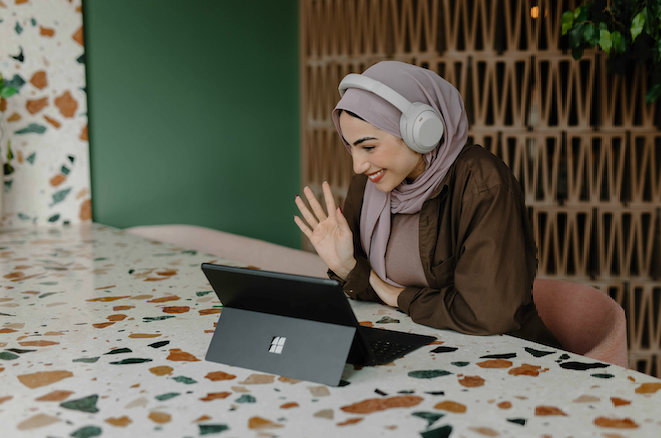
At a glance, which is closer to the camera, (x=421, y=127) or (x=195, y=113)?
(x=421, y=127)

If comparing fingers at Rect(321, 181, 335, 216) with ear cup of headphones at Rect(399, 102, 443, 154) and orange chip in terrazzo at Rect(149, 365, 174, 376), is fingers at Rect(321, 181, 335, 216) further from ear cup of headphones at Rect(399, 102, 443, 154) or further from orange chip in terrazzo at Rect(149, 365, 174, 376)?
orange chip in terrazzo at Rect(149, 365, 174, 376)

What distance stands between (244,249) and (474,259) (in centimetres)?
184

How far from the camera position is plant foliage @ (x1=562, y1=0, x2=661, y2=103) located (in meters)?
2.12

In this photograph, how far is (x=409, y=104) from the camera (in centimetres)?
130

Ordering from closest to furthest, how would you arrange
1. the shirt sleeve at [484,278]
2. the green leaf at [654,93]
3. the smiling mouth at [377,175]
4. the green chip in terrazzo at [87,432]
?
the green chip in terrazzo at [87,432]
the shirt sleeve at [484,278]
the smiling mouth at [377,175]
the green leaf at [654,93]

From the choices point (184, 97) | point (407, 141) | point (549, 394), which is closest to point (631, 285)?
point (407, 141)

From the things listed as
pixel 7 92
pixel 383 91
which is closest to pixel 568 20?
pixel 383 91

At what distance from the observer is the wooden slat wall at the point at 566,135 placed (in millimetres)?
2840

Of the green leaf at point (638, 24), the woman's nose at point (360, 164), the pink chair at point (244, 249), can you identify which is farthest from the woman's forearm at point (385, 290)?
the green leaf at point (638, 24)

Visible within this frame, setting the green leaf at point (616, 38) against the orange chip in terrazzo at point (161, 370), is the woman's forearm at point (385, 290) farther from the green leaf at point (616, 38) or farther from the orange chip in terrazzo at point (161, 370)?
the green leaf at point (616, 38)

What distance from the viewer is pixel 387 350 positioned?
1.02 metres

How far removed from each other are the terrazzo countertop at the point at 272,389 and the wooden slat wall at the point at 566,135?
196 centimetres

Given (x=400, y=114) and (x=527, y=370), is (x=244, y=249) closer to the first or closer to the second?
(x=400, y=114)

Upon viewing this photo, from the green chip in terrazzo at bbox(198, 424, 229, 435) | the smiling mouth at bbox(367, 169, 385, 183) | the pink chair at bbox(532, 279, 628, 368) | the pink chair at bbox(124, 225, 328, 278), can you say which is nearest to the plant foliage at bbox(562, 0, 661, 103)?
the pink chair at bbox(532, 279, 628, 368)
